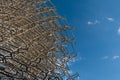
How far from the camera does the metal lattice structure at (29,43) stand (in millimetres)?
2602

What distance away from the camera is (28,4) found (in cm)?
309

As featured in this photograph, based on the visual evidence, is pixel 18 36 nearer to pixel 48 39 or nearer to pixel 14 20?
pixel 14 20

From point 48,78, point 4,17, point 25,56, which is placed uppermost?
point 4,17

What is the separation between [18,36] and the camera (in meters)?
2.80

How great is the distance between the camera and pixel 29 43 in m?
2.78

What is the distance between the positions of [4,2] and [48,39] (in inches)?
31.3

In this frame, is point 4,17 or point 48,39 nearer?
point 4,17

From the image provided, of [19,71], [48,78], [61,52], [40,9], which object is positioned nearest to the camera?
[19,71]

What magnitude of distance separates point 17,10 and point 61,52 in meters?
1.12

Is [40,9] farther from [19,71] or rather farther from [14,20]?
[19,71]

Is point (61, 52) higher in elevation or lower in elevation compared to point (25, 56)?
higher

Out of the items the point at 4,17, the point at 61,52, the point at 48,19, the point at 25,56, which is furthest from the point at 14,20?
the point at 61,52

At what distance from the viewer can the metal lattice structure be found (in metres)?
2.60

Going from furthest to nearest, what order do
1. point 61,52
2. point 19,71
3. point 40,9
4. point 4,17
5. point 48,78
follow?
1. point 61,52
2. point 40,9
3. point 48,78
4. point 19,71
5. point 4,17
